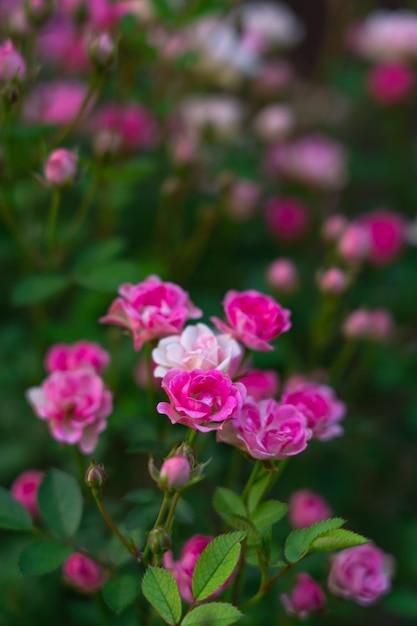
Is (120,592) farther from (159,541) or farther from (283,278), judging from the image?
(283,278)

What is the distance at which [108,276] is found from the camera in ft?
3.51

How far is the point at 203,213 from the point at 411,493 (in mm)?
713

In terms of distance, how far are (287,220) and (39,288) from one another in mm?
729

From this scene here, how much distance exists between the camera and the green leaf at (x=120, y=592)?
72 cm

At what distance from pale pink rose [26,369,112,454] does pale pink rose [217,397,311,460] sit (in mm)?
166

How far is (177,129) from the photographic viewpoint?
179cm

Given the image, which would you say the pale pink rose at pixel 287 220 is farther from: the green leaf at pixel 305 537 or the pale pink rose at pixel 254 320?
the green leaf at pixel 305 537

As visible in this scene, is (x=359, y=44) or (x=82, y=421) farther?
(x=359, y=44)

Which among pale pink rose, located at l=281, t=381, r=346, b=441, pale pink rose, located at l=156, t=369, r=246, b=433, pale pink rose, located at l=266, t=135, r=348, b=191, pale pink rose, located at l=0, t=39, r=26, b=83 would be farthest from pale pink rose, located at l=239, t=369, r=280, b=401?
pale pink rose, located at l=266, t=135, r=348, b=191

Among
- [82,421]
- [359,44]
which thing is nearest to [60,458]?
[82,421]

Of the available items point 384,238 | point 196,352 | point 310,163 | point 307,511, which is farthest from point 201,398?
point 310,163

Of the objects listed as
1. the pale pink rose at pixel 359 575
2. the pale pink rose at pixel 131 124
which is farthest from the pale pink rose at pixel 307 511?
the pale pink rose at pixel 131 124

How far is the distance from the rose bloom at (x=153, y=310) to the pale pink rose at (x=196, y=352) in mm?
27

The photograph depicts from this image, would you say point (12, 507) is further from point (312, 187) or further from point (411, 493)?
point (312, 187)
